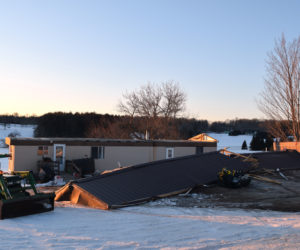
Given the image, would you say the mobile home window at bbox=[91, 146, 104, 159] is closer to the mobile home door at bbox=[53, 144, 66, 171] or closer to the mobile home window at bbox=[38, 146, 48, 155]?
the mobile home door at bbox=[53, 144, 66, 171]

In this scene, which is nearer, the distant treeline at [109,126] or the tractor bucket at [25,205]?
the tractor bucket at [25,205]

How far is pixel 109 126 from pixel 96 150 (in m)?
24.7

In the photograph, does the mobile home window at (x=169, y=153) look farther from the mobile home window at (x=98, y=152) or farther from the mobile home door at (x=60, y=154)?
the mobile home door at (x=60, y=154)

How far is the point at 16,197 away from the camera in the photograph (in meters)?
8.45

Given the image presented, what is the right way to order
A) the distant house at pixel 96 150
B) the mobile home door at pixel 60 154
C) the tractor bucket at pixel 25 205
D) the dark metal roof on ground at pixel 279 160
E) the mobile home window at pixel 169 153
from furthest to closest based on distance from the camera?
1. the mobile home window at pixel 169 153
2. the mobile home door at pixel 60 154
3. the distant house at pixel 96 150
4. the dark metal roof on ground at pixel 279 160
5. the tractor bucket at pixel 25 205

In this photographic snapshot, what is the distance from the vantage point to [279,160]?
61.9 ft

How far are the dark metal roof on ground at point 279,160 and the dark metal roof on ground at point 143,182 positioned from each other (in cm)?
198

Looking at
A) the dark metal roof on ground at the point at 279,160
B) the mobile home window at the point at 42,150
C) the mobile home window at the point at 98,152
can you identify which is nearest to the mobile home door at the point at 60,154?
the mobile home window at the point at 42,150

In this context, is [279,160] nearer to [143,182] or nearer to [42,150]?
[143,182]

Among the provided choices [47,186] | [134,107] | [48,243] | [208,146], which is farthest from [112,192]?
[134,107]

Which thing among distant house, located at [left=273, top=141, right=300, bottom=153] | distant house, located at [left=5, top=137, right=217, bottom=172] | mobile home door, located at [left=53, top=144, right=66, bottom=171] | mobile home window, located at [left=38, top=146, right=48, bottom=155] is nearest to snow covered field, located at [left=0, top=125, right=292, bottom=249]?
distant house, located at [left=5, top=137, right=217, bottom=172]

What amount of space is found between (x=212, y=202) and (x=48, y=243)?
6489 mm

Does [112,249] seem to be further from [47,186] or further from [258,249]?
[47,186]

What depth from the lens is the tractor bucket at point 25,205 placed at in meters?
7.79
